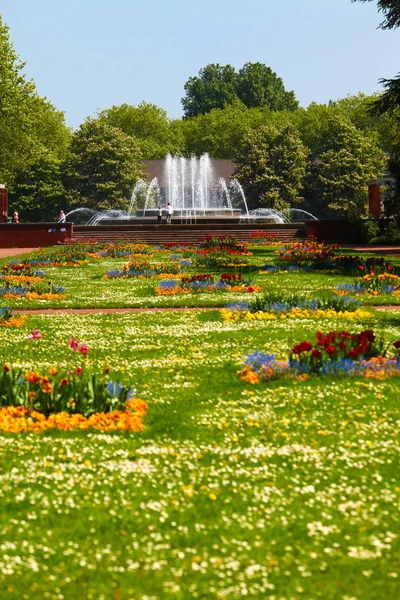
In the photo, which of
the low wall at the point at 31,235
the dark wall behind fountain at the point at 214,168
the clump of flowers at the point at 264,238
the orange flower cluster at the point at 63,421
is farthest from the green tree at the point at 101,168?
the orange flower cluster at the point at 63,421

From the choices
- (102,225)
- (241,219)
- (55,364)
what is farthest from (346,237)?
(55,364)

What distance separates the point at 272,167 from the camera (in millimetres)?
63781

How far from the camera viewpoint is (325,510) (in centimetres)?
466

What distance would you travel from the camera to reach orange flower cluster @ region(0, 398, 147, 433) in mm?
6266

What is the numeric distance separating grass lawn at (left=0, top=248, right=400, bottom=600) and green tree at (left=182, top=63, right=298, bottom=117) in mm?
114870

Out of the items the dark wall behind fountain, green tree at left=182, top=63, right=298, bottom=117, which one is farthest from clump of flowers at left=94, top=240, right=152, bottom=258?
green tree at left=182, top=63, right=298, bottom=117

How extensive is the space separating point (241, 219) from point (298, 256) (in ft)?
68.1

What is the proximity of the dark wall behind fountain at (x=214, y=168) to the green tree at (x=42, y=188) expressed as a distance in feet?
37.2

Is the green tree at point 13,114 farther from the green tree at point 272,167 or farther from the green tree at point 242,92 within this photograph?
the green tree at point 242,92

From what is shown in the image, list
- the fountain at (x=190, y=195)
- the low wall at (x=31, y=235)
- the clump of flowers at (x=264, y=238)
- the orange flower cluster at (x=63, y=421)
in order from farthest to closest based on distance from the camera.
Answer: the fountain at (x=190, y=195), the low wall at (x=31, y=235), the clump of flowers at (x=264, y=238), the orange flower cluster at (x=63, y=421)

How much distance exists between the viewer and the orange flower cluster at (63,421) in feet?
20.6

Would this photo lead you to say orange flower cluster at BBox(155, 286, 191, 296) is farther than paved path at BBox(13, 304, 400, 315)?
Yes

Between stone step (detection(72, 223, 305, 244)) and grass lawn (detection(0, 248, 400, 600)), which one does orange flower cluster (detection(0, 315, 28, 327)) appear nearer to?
grass lawn (detection(0, 248, 400, 600))

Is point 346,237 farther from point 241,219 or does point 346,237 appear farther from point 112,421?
point 112,421
